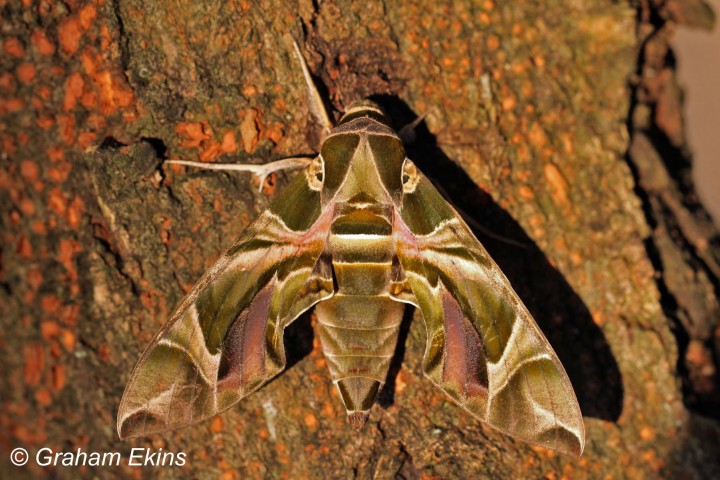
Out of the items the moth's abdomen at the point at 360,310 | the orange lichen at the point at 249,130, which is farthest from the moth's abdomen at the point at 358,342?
the orange lichen at the point at 249,130

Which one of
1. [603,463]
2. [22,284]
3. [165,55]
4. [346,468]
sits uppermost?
[165,55]

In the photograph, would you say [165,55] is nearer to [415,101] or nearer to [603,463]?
[415,101]

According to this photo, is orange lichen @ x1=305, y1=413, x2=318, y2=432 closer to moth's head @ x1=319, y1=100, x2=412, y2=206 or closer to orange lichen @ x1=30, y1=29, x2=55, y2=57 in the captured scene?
moth's head @ x1=319, y1=100, x2=412, y2=206

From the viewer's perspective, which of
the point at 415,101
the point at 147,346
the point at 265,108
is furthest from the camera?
the point at 415,101

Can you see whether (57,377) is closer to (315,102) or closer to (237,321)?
(237,321)

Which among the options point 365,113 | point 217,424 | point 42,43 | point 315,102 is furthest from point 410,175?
point 42,43

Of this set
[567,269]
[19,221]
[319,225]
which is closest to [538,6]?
[567,269]

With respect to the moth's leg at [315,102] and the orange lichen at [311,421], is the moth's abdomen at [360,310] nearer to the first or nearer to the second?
the orange lichen at [311,421]
